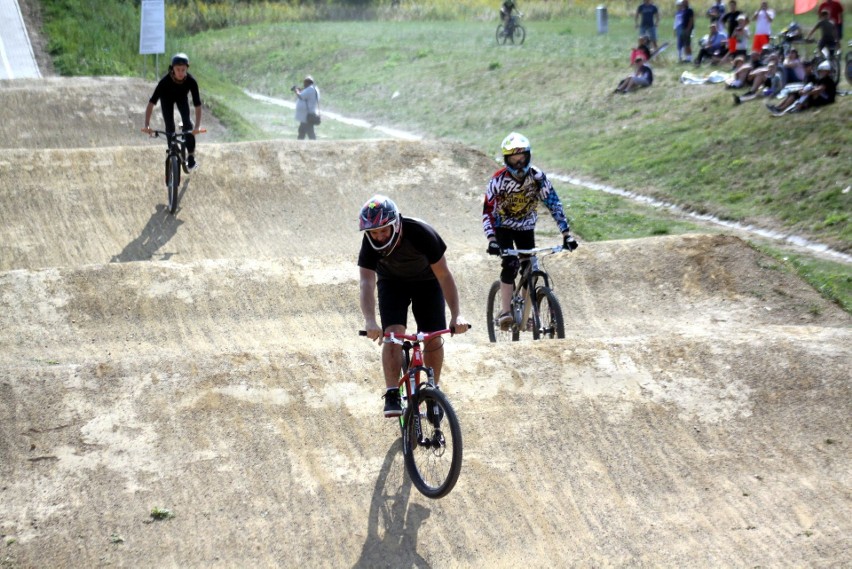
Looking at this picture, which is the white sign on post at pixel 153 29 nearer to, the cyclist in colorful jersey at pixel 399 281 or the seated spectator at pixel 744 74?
the seated spectator at pixel 744 74

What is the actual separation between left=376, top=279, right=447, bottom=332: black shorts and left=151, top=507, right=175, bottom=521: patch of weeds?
2.08 meters

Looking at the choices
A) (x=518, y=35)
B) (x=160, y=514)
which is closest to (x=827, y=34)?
(x=518, y=35)

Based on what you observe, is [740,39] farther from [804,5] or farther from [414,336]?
[414,336]

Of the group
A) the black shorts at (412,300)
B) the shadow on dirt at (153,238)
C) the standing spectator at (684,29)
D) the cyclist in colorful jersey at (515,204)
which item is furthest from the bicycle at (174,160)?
the standing spectator at (684,29)

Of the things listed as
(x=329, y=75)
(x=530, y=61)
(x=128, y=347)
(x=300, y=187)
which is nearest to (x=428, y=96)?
(x=530, y=61)

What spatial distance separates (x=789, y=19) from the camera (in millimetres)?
34344

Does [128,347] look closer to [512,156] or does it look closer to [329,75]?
[512,156]

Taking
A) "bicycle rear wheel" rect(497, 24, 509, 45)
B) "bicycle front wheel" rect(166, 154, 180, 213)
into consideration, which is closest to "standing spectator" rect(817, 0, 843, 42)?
"bicycle front wheel" rect(166, 154, 180, 213)

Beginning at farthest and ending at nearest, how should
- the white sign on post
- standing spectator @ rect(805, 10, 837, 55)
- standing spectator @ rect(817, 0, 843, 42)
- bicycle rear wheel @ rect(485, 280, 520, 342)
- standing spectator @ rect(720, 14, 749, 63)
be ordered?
standing spectator @ rect(720, 14, 749, 63), the white sign on post, standing spectator @ rect(817, 0, 843, 42), standing spectator @ rect(805, 10, 837, 55), bicycle rear wheel @ rect(485, 280, 520, 342)

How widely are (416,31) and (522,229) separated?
36.8m

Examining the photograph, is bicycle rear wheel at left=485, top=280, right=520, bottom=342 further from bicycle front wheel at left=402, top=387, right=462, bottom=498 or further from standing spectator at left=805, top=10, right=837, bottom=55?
standing spectator at left=805, top=10, right=837, bottom=55

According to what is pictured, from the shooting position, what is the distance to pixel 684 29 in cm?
2772

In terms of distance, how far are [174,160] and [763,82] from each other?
Result: 13.0 m

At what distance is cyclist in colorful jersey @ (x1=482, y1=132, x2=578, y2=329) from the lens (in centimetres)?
980
